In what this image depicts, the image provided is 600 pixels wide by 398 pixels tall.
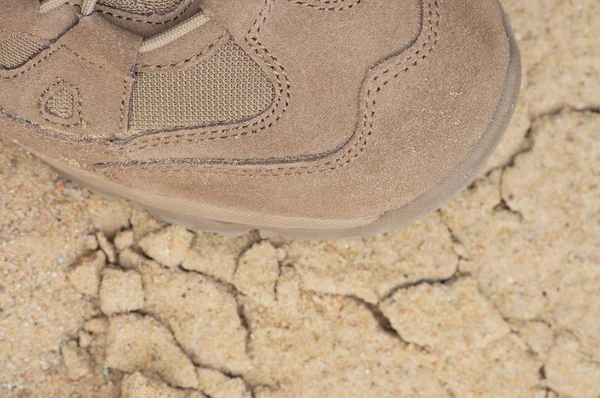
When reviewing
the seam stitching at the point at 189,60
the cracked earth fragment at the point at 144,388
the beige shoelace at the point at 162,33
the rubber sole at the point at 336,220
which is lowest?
the cracked earth fragment at the point at 144,388

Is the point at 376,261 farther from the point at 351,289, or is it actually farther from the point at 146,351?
the point at 146,351

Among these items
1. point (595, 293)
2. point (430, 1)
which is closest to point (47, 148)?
point (430, 1)

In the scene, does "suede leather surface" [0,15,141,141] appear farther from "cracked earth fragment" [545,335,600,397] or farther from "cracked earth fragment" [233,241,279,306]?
"cracked earth fragment" [545,335,600,397]

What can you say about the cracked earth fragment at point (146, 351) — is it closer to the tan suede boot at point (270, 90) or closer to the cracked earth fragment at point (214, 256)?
the cracked earth fragment at point (214, 256)

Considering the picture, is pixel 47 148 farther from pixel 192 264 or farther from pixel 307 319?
pixel 307 319

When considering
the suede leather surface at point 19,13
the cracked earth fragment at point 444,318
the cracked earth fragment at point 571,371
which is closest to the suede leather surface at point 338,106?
the suede leather surface at point 19,13

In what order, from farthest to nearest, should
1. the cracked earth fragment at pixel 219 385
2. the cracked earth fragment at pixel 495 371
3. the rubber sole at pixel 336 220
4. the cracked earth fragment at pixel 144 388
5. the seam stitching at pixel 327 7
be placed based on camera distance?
the cracked earth fragment at pixel 495 371
the cracked earth fragment at pixel 219 385
the cracked earth fragment at pixel 144 388
the rubber sole at pixel 336 220
the seam stitching at pixel 327 7

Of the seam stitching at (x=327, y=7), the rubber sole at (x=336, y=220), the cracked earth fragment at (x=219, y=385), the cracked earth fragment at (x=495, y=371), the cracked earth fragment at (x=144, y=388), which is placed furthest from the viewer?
the cracked earth fragment at (x=495, y=371)
